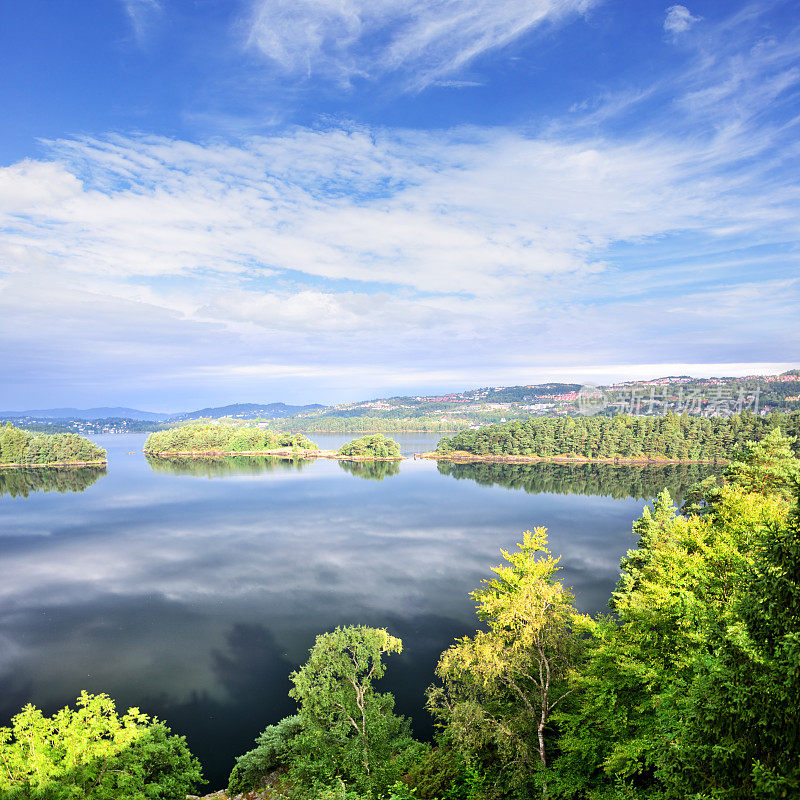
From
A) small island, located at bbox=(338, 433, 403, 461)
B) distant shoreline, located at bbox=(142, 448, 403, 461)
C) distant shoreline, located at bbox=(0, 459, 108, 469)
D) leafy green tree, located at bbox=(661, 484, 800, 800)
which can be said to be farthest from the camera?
distant shoreline, located at bbox=(142, 448, 403, 461)

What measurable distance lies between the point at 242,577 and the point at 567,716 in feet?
140

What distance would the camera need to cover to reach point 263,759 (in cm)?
1966

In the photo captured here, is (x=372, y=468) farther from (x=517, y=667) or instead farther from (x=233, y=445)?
(x=517, y=667)

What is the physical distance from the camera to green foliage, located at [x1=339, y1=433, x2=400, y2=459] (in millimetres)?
161125

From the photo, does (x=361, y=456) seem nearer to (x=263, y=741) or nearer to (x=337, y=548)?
(x=337, y=548)

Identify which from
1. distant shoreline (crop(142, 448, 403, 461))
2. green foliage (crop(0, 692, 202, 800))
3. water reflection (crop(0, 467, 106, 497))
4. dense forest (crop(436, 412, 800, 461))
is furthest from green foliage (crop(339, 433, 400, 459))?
green foliage (crop(0, 692, 202, 800))

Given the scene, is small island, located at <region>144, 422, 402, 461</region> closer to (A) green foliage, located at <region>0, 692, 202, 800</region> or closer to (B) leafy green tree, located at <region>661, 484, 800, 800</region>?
(A) green foliage, located at <region>0, 692, 202, 800</region>

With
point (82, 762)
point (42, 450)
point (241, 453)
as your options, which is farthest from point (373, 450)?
point (82, 762)

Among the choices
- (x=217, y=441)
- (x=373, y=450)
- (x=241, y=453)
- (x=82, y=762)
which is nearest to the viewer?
(x=82, y=762)

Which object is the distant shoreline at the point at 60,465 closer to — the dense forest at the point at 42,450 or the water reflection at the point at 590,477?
the dense forest at the point at 42,450

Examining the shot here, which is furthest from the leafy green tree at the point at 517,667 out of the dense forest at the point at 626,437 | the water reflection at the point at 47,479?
the dense forest at the point at 626,437

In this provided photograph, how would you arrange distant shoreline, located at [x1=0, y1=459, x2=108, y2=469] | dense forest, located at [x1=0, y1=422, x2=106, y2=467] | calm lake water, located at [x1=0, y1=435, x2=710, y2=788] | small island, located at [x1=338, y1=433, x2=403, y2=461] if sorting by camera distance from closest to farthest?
calm lake water, located at [x1=0, y1=435, x2=710, y2=788] < distant shoreline, located at [x1=0, y1=459, x2=108, y2=469] < dense forest, located at [x1=0, y1=422, x2=106, y2=467] < small island, located at [x1=338, y1=433, x2=403, y2=461]

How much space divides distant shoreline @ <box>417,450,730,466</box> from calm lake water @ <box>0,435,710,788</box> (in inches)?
1049

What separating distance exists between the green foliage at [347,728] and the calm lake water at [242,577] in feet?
19.1
